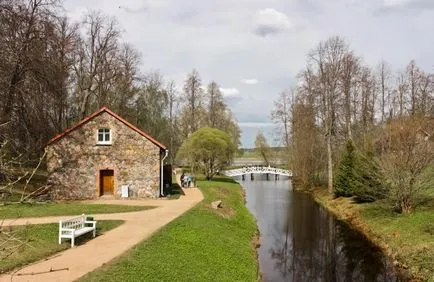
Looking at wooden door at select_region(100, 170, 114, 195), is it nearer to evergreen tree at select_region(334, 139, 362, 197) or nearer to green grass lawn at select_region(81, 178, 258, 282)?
green grass lawn at select_region(81, 178, 258, 282)

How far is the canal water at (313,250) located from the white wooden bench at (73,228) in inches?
277

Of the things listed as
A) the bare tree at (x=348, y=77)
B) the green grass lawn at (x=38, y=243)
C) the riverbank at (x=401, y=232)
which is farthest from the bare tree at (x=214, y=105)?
the green grass lawn at (x=38, y=243)

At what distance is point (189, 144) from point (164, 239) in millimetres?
29000

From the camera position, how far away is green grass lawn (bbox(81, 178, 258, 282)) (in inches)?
498

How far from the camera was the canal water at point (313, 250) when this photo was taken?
58.6 ft

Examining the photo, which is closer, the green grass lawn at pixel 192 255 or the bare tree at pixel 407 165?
the green grass lawn at pixel 192 255

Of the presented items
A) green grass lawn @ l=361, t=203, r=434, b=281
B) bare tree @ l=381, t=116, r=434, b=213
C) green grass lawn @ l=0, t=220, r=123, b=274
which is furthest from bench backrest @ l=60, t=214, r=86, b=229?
bare tree @ l=381, t=116, r=434, b=213

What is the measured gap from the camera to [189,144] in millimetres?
45312

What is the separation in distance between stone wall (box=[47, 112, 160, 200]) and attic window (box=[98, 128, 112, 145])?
8.4 inches

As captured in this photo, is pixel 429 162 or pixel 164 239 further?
pixel 429 162

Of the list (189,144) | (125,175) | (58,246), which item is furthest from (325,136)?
(58,246)

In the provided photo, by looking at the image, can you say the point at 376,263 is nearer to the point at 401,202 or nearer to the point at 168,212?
the point at 401,202

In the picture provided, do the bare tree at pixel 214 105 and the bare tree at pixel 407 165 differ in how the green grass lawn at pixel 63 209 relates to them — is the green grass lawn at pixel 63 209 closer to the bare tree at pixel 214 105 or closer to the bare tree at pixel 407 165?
the bare tree at pixel 407 165

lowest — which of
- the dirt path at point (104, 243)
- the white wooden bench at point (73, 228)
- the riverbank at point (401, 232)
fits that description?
the riverbank at point (401, 232)
